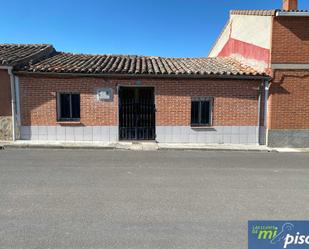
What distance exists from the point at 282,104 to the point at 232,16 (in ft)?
22.9

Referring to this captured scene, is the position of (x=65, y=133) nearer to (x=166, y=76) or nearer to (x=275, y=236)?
(x=166, y=76)

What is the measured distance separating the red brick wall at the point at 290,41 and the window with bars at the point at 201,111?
2977 mm

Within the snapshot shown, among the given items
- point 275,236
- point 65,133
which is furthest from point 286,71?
point 275,236

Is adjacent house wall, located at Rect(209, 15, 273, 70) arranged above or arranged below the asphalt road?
above

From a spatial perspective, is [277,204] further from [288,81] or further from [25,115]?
[25,115]

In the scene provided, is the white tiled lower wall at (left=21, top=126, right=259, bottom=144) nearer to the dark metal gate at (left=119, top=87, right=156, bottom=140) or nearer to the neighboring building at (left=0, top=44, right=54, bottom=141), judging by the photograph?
the dark metal gate at (left=119, top=87, right=156, bottom=140)

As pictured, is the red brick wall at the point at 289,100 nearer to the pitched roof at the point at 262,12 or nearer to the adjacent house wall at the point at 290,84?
the adjacent house wall at the point at 290,84

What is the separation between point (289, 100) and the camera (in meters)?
11.0

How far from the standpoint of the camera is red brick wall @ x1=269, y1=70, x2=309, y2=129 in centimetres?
1085

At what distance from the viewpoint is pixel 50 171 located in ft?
22.1

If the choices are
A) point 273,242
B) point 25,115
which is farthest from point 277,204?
point 25,115

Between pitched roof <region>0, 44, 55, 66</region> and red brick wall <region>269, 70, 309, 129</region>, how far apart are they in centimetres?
1006

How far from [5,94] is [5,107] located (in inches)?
20.1


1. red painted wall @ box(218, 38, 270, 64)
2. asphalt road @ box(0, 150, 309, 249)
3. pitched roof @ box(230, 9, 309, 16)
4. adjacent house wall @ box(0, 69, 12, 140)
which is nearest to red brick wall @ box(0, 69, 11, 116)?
adjacent house wall @ box(0, 69, 12, 140)
